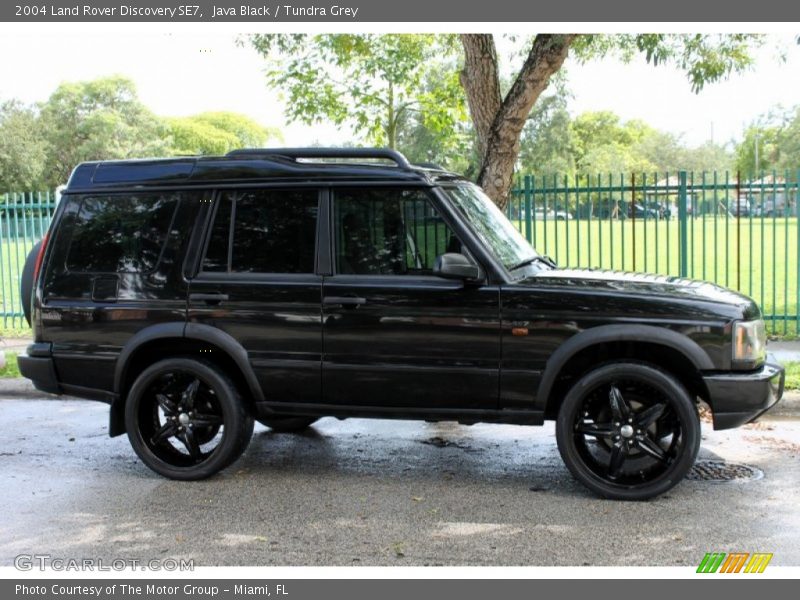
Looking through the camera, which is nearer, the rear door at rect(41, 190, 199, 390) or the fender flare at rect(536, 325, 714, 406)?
the fender flare at rect(536, 325, 714, 406)

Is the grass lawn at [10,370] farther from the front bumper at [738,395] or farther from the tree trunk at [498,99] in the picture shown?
the front bumper at [738,395]

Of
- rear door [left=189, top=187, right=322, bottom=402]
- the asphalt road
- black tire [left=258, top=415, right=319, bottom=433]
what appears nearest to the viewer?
the asphalt road

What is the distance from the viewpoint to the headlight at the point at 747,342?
522 cm

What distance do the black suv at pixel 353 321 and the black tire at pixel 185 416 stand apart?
0.05 ft

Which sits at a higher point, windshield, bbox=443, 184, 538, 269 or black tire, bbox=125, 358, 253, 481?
windshield, bbox=443, 184, 538, 269

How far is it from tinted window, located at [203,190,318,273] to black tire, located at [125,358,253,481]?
754mm

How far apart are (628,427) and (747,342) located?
34.3 inches

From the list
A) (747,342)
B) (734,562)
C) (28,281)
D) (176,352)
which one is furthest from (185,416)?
(747,342)

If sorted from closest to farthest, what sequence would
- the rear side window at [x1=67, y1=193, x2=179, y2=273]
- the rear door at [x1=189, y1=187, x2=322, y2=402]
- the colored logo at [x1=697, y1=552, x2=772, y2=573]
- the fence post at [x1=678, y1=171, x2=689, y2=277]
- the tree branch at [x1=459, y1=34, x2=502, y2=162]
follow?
the colored logo at [x1=697, y1=552, x2=772, y2=573]
the rear door at [x1=189, y1=187, x2=322, y2=402]
the rear side window at [x1=67, y1=193, x2=179, y2=273]
the tree branch at [x1=459, y1=34, x2=502, y2=162]
the fence post at [x1=678, y1=171, x2=689, y2=277]

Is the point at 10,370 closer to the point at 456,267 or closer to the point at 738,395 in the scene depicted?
the point at 456,267

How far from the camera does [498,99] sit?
376 inches

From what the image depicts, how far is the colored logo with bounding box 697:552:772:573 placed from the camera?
441 cm

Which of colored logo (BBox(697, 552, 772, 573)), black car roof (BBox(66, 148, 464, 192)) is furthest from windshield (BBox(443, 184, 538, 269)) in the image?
colored logo (BBox(697, 552, 772, 573))

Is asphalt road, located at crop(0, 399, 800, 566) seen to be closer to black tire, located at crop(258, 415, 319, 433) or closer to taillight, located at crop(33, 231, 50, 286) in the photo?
black tire, located at crop(258, 415, 319, 433)
